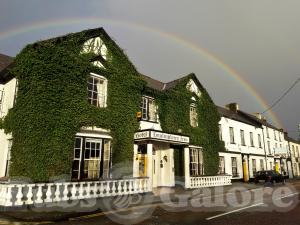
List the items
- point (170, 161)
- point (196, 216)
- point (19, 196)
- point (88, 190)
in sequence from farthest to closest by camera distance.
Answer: point (170, 161) < point (88, 190) < point (19, 196) < point (196, 216)

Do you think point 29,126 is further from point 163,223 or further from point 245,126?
point 245,126

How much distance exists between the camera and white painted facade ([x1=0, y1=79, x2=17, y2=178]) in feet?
45.5

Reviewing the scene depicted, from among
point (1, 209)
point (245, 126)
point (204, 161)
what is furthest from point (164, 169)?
point (245, 126)

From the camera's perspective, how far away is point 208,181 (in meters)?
21.1

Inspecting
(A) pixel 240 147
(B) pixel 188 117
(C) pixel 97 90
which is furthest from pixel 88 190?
(A) pixel 240 147

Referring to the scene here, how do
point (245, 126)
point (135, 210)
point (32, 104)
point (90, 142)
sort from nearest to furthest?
point (135, 210) < point (32, 104) < point (90, 142) < point (245, 126)

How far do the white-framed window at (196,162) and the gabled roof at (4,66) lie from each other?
49.2 ft

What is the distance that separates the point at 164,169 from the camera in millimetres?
20016

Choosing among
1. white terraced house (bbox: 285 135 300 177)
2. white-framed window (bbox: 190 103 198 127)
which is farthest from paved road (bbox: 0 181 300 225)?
white terraced house (bbox: 285 135 300 177)

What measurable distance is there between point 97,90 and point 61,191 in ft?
20.9

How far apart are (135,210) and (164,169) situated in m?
9.59

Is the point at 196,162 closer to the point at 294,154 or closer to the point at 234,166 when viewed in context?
the point at 234,166

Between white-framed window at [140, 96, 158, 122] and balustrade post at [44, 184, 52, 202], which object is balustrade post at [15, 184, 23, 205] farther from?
white-framed window at [140, 96, 158, 122]

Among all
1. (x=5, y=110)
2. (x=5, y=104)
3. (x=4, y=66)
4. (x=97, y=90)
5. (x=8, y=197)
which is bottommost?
(x=8, y=197)
